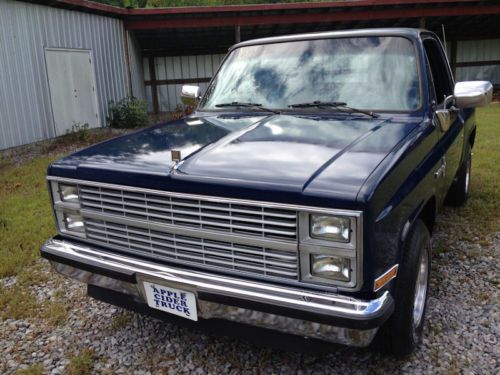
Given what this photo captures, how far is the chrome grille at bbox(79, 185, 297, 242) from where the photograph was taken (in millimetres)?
2043

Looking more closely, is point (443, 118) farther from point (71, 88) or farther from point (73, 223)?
point (71, 88)

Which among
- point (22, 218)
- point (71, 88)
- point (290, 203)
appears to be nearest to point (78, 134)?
point (71, 88)

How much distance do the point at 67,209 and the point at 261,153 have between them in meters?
1.25

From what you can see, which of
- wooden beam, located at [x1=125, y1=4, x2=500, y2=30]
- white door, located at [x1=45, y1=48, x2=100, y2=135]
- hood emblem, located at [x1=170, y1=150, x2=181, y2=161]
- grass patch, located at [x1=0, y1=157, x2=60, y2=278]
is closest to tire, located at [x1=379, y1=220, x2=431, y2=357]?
hood emblem, located at [x1=170, y1=150, x2=181, y2=161]

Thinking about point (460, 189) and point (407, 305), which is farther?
point (460, 189)

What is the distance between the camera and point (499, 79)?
18.6m

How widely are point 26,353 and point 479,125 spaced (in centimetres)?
1084

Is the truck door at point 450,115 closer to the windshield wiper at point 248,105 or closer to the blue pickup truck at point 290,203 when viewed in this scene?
the blue pickup truck at point 290,203

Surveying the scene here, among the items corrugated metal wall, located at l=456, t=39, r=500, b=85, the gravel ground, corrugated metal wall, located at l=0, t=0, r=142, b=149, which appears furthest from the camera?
corrugated metal wall, located at l=456, t=39, r=500, b=85

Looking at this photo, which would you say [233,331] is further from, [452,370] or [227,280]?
[452,370]

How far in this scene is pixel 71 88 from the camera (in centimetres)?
→ 1127

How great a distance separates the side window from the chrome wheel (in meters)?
1.34

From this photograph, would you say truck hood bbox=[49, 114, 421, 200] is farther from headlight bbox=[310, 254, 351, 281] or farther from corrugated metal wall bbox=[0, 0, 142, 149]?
corrugated metal wall bbox=[0, 0, 142, 149]

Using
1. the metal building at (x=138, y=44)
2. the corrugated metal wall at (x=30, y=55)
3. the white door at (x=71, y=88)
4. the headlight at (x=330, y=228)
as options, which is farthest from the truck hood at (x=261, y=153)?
the white door at (x=71, y=88)
